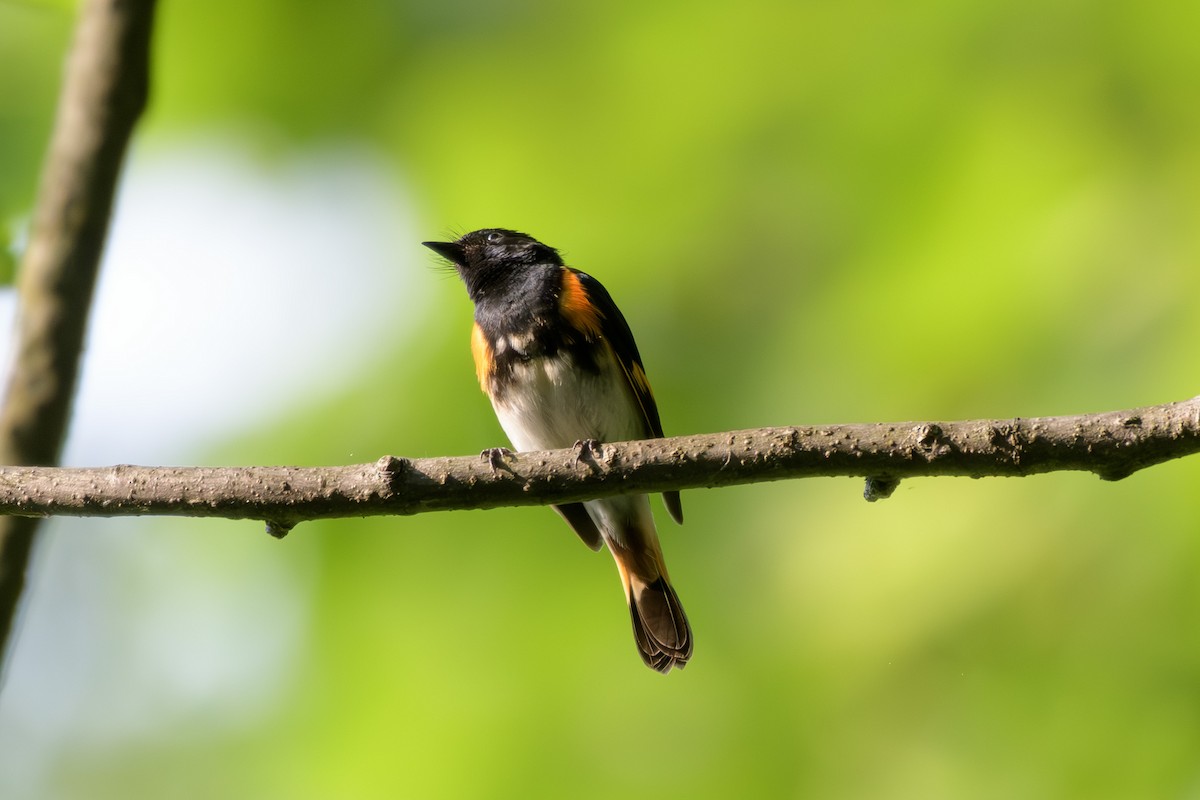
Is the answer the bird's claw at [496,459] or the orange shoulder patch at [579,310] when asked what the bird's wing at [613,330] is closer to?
the orange shoulder patch at [579,310]

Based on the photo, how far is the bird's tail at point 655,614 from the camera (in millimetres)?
3561

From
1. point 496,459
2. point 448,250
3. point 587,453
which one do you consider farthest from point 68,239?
point 448,250

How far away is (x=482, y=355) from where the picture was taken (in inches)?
151

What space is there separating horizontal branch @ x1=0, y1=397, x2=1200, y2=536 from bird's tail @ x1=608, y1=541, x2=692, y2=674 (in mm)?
1539

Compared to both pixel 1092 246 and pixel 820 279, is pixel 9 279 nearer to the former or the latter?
pixel 820 279

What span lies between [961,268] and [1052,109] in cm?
50

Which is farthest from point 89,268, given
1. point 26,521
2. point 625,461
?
point 625,461

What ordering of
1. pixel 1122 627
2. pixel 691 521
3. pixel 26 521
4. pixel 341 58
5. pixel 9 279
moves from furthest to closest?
pixel 341 58 → pixel 691 521 → pixel 1122 627 → pixel 9 279 → pixel 26 521

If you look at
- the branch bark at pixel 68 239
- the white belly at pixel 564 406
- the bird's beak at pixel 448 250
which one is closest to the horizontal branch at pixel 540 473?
the branch bark at pixel 68 239

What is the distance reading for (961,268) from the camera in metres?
3.21

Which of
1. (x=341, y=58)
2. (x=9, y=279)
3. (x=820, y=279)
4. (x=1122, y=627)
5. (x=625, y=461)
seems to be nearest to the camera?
(x=625, y=461)

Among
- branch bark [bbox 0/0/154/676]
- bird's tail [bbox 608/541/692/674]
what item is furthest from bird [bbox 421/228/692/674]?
branch bark [bbox 0/0/154/676]

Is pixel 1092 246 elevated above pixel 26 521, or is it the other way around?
pixel 1092 246

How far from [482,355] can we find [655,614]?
1003 mm
